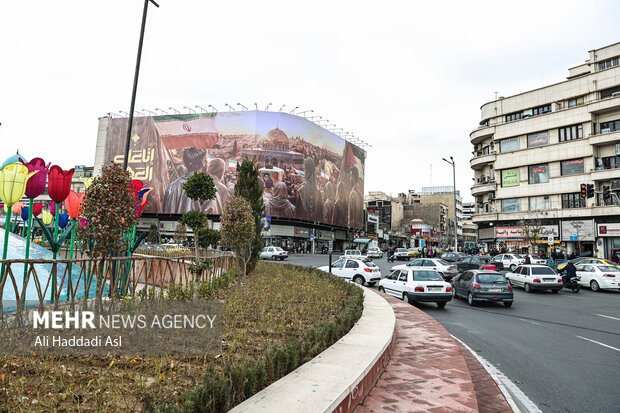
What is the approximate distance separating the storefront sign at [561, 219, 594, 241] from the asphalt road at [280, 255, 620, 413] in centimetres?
2989

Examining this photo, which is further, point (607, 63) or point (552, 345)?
point (607, 63)

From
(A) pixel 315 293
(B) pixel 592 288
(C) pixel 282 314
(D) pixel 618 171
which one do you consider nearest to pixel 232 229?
(A) pixel 315 293

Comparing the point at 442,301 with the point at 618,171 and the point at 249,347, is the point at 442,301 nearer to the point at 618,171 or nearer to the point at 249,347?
the point at 249,347

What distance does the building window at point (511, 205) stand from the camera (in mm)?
49156

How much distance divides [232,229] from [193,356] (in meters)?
9.83

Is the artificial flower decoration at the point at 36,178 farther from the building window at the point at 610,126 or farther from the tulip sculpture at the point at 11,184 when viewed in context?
the building window at the point at 610,126

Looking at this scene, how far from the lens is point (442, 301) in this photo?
14.6 meters

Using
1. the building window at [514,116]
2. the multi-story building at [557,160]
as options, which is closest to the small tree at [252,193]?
the multi-story building at [557,160]

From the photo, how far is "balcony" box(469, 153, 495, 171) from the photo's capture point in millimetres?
52312

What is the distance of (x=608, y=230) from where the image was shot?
130 ft

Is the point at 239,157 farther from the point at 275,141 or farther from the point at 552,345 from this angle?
the point at 552,345

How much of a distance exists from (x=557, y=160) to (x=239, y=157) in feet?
149

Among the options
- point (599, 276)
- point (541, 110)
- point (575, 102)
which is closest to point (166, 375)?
point (599, 276)

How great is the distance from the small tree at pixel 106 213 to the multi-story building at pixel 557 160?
43.4m
